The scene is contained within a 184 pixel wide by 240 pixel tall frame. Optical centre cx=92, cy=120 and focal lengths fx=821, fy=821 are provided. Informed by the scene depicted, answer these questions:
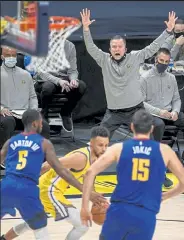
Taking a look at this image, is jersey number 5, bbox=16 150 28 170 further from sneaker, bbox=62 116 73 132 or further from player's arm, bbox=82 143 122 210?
sneaker, bbox=62 116 73 132

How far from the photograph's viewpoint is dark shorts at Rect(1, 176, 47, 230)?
322 inches

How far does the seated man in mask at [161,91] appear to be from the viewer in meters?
12.3

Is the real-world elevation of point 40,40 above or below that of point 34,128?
above

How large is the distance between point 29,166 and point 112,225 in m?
1.12

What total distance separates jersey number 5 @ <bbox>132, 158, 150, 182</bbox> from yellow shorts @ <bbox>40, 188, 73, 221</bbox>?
141 cm

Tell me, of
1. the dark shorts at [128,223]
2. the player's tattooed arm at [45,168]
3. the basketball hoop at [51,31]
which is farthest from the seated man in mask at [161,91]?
the dark shorts at [128,223]

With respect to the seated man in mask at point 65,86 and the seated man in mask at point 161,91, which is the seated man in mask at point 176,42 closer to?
the seated man in mask at point 161,91

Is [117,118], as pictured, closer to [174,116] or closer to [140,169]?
[174,116]

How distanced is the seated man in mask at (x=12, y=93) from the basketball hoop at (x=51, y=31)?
3555 mm

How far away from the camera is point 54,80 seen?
13.1 metres

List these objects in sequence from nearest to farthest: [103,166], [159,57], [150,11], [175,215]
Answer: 1. [103,166]
2. [175,215]
3. [159,57]
4. [150,11]

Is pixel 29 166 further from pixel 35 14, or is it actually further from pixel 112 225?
pixel 35 14

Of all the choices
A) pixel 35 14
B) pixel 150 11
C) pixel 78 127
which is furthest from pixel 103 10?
pixel 35 14

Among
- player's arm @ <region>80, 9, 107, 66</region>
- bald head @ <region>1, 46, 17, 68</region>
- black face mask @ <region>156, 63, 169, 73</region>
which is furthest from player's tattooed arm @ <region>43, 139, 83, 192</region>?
black face mask @ <region>156, 63, 169, 73</region>
